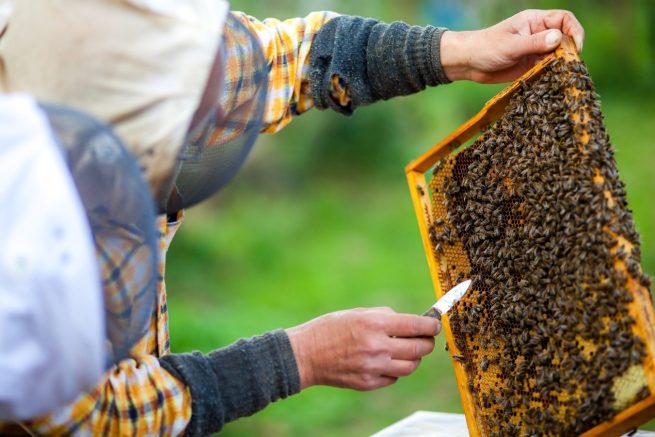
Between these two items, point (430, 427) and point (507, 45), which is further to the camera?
point (430, 427)

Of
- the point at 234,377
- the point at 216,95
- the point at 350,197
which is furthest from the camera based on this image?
the point at 350,197

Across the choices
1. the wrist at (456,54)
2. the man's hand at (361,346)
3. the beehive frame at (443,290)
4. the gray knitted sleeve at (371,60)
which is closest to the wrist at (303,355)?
the man's hand at (361,346)

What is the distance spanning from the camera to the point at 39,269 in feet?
4.14

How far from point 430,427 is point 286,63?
144cm

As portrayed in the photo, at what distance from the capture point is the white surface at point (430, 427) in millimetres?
2887

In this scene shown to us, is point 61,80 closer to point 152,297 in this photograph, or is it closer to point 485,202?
point 152,297

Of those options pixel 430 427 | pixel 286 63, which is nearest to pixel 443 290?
pixel 430 427

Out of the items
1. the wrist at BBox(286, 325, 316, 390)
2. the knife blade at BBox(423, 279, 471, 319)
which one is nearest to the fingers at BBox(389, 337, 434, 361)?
the knife blade at BBox(423, 279, 471, 319)

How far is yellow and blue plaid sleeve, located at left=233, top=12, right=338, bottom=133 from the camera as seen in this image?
2805mm

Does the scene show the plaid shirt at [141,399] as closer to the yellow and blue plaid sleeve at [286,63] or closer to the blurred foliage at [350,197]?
the yellow and blue plaid sleeve at [286,63]

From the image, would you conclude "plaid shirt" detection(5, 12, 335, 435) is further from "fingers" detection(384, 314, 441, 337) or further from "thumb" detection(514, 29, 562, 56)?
"thumb" detection(514, 29, 562, 56)

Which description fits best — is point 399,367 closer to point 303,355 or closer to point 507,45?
point 303,355

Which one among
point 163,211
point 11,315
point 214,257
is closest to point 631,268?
point 163,211

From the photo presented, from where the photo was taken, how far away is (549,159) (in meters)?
2.25
